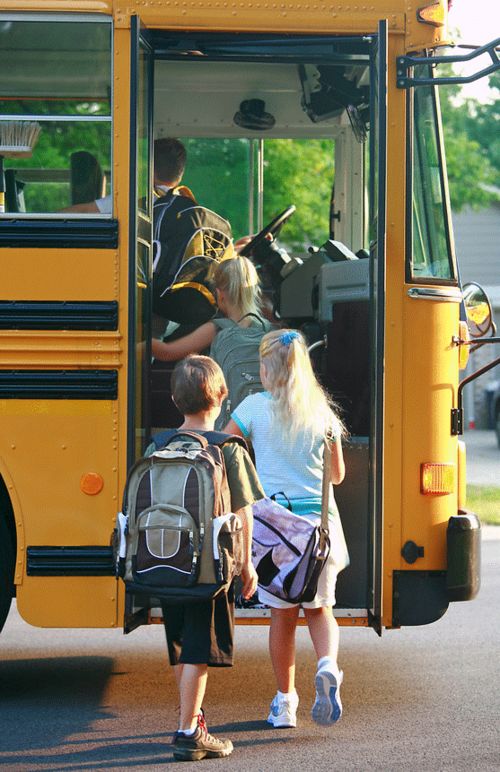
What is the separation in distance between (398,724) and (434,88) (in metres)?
2.49

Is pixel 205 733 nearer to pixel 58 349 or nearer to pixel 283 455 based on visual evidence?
pixel 283 455

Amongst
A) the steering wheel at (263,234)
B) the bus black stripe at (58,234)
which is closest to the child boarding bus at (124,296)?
the bus black stripe at (58,234)

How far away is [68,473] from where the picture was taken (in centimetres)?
491

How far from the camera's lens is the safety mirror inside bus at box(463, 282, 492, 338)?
18.1 ft

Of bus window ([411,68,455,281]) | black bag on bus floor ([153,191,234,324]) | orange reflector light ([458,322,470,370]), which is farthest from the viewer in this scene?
Answer: black bag on bus floor ([153,191,234,324])

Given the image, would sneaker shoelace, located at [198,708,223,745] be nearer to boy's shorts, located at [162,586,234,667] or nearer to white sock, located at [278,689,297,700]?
boy's shorts, located at [162,586,234,667]

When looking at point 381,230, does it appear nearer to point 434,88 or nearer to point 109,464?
point 434,88

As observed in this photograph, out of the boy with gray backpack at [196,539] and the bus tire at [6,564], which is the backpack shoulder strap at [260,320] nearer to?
the boy with gray backpack at [196,539]

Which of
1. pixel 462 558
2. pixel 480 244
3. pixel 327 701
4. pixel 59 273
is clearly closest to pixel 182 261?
pixel 59 273

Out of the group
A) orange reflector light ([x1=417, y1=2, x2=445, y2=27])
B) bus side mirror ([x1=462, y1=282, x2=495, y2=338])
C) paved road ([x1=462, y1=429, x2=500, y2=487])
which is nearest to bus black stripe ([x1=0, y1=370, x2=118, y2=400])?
bus side mirror ([x1=462, y1=282, x2=495, y2=338])

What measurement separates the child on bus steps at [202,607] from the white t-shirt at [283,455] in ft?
1.02

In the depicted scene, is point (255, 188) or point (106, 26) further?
point (255, 188)

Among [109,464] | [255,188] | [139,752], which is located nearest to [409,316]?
[109,464]

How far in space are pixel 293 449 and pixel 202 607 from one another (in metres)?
0.73
